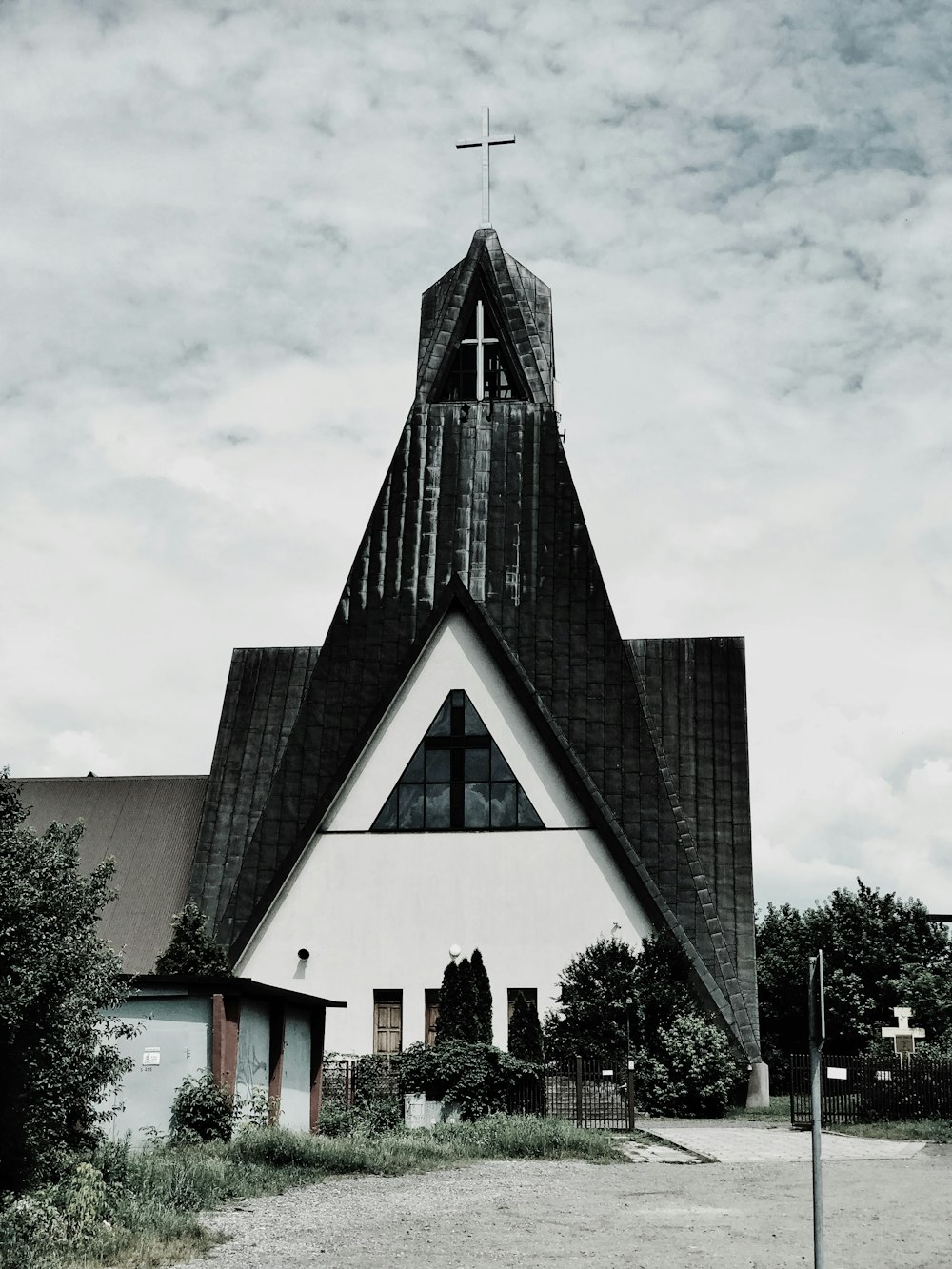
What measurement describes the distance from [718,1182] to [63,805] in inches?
900

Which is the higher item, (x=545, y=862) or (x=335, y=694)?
(x=335, y=694)

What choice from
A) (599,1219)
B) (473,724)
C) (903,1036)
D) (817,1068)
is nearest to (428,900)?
(473,724)

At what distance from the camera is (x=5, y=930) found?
1043 centimetres

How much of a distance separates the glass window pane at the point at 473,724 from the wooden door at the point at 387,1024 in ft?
18.5

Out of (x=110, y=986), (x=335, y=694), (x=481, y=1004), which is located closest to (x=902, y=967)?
(x=481, y=1004)

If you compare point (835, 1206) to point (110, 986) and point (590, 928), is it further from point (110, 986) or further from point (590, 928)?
point (590, 928)

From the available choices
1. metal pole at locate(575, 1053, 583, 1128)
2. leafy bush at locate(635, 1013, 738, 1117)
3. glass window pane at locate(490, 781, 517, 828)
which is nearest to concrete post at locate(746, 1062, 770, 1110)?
leafy bush at locate(635, 1013, 738, 1117)

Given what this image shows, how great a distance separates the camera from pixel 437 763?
102 feet

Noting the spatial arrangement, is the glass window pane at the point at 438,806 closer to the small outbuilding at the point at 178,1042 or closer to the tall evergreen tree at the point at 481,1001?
the tall evergreen tree at the point at 481,1001

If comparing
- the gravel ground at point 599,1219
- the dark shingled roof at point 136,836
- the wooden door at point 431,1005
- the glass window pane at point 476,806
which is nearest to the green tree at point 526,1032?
the wooden door at point 431,1005

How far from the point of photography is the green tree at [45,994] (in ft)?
34.8

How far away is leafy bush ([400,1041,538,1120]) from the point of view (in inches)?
933

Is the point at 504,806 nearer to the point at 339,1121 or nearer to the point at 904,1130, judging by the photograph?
the point at 339,1121

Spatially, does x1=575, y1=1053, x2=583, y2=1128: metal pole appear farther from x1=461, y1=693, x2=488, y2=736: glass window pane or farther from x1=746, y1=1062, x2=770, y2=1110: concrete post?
x1=461, y1=693, x2=488, y2=736: glass window pane
